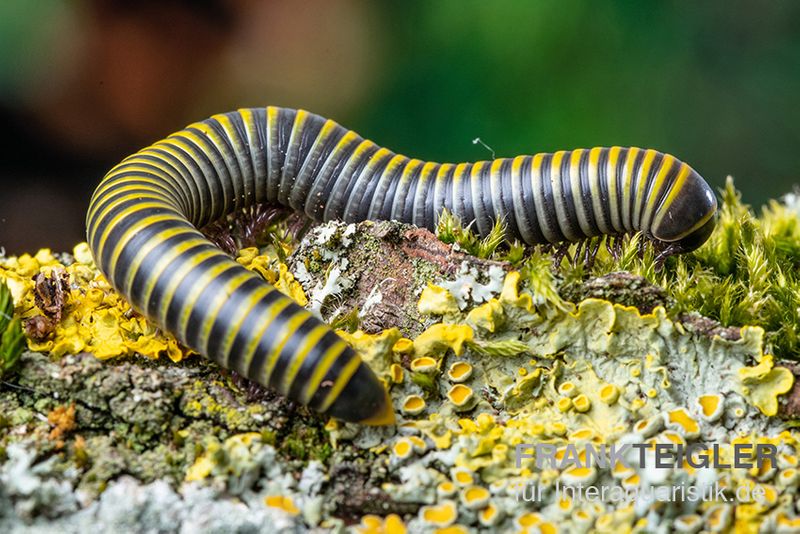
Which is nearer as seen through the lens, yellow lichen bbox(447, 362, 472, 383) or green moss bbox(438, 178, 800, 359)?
yellow lichen bbox(447, 362, 472, 383)

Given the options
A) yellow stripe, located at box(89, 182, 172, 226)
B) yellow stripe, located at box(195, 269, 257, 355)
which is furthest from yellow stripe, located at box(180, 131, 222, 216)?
yellow stripe, located at box(195, 269, 257, 355)

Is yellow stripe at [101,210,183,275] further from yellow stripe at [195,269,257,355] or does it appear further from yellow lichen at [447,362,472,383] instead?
yellow lichen at [447,362,472,383]

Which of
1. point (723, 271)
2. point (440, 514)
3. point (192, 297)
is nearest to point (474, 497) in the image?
point (440, 514)

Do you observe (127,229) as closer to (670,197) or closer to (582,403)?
(582,403)

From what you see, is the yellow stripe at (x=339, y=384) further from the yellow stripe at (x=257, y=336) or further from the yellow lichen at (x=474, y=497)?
the yellow lichen at (x=474, y=497)

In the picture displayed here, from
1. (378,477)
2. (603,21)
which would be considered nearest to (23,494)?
(378,477)

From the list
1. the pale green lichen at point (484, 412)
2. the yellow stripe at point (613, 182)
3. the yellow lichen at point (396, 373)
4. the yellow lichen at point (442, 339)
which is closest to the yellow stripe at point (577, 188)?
the yellow stripe at point (613, 182)
